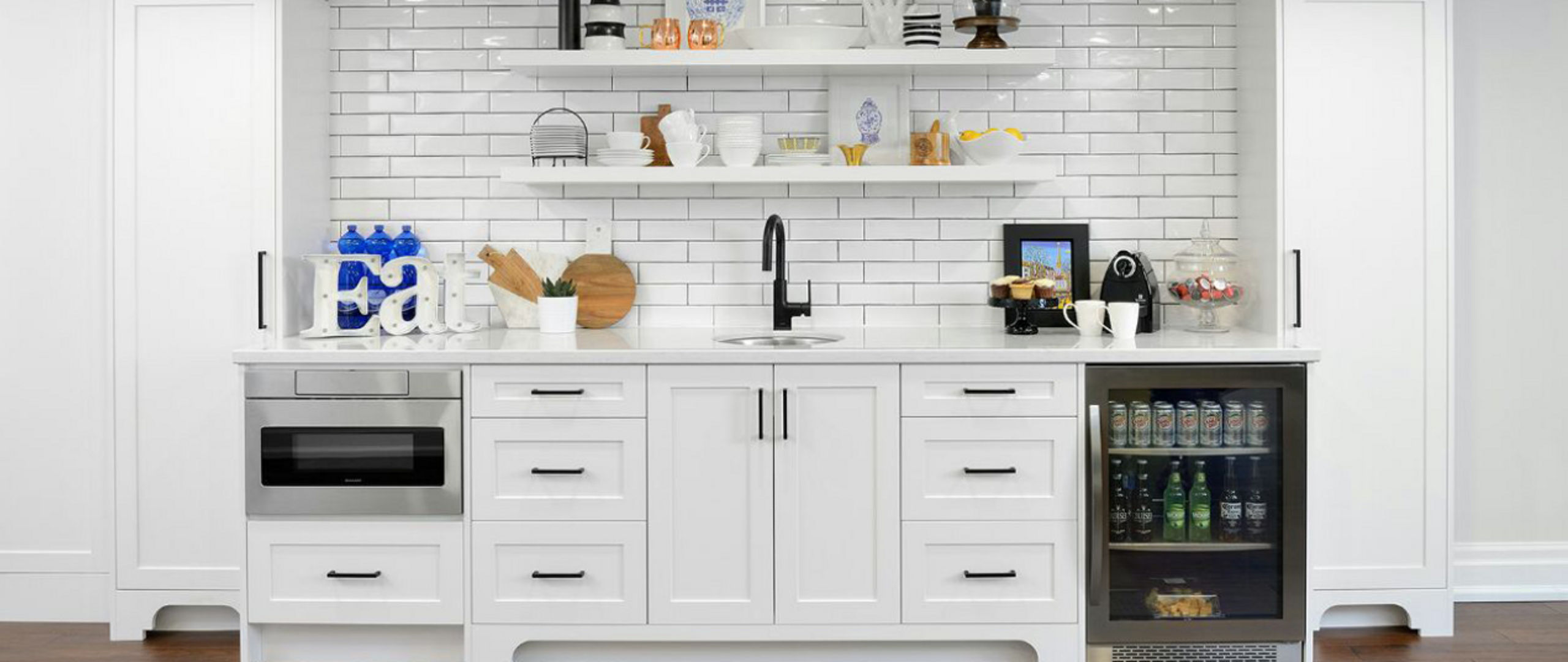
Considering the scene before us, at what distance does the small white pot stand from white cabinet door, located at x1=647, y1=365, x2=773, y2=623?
1.86ft

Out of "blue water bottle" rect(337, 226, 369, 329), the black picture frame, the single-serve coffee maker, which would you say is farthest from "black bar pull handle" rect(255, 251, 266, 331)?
the single-serve coffee maker

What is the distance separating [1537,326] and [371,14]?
3.86m

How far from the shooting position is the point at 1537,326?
4.07 meters

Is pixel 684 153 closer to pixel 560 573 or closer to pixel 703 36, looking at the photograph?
pixel 703 36

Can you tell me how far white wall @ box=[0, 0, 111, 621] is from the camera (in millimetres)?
3904

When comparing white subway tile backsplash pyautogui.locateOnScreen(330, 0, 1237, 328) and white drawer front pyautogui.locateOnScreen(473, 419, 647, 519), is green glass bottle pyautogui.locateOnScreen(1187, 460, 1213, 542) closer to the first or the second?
white subway tile backsplash pyautogui.locateOnScreen(330, 0, 1237, 328)

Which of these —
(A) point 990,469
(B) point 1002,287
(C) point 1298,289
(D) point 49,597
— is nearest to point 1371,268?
(C) point 1298,289

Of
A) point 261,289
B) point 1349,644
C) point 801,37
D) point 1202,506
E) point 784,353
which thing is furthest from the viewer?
point 801,37

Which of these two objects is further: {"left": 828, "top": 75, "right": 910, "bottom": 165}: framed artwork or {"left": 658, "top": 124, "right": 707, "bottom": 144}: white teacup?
{"left": 828, "top": 75, "right": 910, "bottom": 165}: framed artwork

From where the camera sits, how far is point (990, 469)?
3270 mm

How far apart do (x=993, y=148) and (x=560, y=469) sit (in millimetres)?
1619

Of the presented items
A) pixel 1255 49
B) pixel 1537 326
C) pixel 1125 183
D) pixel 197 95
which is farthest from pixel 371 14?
pixel 1537 326

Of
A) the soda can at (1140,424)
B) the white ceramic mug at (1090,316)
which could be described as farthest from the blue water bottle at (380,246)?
the soda can at (1140,424)

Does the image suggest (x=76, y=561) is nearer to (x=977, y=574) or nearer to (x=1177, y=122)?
(x=977, y=574)
